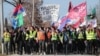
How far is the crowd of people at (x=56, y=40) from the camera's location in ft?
99.6

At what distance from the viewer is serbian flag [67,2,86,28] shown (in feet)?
107

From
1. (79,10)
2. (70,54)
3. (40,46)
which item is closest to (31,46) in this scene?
(40,46)

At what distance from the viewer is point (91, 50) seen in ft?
100

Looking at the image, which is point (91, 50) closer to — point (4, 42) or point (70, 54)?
point (70, 54)

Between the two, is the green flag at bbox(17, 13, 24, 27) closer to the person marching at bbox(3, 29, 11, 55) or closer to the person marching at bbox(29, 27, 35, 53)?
the person marching at bbox(3, 29, 11, 55)

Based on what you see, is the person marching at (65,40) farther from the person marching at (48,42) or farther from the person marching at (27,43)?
the person marching at (27,43)

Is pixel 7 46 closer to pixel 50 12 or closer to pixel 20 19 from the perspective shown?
pixel 20 19

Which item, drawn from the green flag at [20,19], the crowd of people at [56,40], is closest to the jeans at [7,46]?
the crowd of people at [56,40]

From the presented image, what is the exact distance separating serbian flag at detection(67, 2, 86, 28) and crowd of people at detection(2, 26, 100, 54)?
136 centimetres

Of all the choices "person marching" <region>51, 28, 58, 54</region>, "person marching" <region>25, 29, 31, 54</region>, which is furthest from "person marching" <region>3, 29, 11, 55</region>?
"person marching" <region>51, 28, 58, 54</region>

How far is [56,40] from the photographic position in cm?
3067

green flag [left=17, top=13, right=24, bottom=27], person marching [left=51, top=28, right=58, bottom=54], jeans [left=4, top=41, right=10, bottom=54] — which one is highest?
green flag [left=17, top=13, right=24, bottom=27]

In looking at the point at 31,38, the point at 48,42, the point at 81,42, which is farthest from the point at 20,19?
the point at 81,42

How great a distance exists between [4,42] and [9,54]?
3.27 ft
